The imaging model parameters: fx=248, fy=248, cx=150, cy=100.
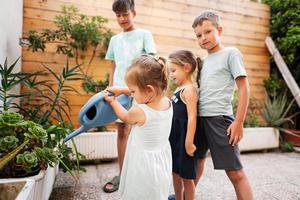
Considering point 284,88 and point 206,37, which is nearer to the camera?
point 206,37

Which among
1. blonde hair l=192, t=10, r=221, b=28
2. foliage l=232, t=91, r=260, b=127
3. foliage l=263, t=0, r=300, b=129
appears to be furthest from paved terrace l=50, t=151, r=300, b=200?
foliage l=263, t=0, r=300, b=129

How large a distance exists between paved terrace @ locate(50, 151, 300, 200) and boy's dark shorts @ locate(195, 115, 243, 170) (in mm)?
524

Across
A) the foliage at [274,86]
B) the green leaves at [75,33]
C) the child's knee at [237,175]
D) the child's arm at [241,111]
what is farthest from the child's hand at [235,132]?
the foliage at [274,86]

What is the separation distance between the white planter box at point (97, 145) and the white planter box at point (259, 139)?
160 centimetres

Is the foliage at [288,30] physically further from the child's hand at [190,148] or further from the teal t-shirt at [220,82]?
the child's hand at [190,148]

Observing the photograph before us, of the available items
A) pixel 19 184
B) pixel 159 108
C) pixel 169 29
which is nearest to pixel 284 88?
pixel 169 29

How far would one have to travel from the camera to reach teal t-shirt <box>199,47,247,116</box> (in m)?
1.29

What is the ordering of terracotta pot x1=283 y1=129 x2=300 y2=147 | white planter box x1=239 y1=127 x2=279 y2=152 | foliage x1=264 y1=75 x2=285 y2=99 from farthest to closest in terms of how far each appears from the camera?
foliage x1=264 y1=75 x2=285 y2=99 → terracotta pot x1=283 y1=129 x2=300 y2=147 → white planter box x1=239 y1=127 x2=279 y2=152

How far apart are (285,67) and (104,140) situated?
2739 mm

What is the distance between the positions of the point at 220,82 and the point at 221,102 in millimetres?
107

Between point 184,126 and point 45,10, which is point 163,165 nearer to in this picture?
point 184,126

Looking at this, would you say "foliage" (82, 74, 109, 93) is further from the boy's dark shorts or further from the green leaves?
the boy's dark shorts

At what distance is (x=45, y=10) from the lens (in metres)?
2.60

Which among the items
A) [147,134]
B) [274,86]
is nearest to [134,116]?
[147,134]
